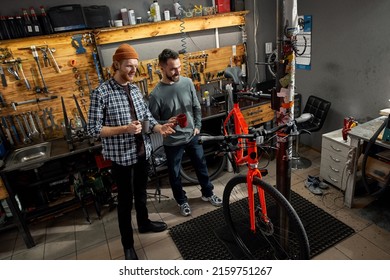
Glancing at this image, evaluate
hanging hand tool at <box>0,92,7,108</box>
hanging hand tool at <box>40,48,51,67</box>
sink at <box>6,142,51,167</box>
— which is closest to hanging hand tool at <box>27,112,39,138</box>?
sink at <box>6,142,51,167</box>

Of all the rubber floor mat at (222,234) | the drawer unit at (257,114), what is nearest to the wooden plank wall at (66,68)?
the drawer unit at (257,114)

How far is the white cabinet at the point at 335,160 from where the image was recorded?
283cm

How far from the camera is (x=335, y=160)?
2941 millimetres

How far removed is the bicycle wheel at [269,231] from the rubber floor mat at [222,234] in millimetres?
120

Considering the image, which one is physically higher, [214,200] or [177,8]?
[177,8]

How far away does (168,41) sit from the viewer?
139 inches

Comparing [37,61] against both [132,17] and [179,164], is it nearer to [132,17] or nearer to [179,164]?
[132,17]

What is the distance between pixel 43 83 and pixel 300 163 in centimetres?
326

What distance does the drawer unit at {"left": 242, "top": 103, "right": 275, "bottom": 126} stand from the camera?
11.4 feet

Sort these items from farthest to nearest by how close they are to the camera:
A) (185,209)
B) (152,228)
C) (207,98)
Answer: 1. (207,98)
2. (185,209)
3. (152,228)

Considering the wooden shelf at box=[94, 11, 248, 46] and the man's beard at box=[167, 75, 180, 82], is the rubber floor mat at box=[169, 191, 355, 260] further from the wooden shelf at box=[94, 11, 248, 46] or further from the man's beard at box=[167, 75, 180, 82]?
the wooden shelf at box=[94, 11, 248, 46]

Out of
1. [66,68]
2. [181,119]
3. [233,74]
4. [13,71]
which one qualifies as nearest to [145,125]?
[181,119]

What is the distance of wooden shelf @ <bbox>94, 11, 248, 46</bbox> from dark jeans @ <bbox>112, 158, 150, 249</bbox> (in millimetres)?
1710

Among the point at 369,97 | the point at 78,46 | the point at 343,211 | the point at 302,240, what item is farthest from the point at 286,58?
the point at 78,46
